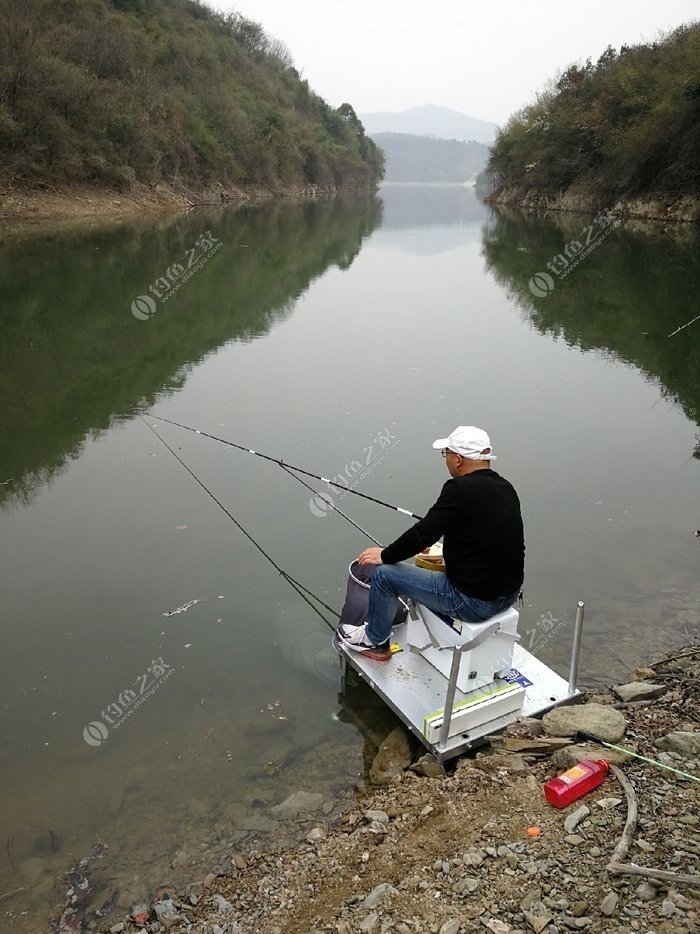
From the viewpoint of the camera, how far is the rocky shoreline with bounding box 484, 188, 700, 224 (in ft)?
126

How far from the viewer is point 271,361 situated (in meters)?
12.1

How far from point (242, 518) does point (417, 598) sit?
298 cm

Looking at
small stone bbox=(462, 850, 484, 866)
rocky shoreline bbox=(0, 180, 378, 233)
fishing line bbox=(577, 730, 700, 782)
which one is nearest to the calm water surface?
small stone bbox=(462, 850, 484, 866)

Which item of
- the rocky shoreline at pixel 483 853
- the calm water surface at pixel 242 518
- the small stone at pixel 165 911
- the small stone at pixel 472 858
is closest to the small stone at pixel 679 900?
the rocky shoreline at pixel 483 853

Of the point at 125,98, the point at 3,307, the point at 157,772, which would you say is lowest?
the point at 157,772

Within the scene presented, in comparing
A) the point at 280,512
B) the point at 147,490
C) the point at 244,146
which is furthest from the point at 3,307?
the point at 244,146

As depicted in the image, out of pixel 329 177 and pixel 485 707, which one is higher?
pixel 329 177

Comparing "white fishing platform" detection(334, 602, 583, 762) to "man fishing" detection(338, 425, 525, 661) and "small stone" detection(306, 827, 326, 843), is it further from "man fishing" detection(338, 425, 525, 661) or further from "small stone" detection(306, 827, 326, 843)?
"small stone" detection(306, 827, 326, 843)

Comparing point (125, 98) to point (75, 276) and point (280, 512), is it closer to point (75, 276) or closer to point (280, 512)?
point (75, 276)

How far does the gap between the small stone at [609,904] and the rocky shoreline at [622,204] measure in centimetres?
4107

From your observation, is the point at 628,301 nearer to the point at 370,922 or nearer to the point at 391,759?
the point at 391,759

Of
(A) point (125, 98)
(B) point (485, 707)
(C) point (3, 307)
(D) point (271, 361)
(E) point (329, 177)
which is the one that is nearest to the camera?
(B) point (485, 707)

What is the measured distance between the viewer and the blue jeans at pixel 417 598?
3.88 metres

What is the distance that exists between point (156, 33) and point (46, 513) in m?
62.0
